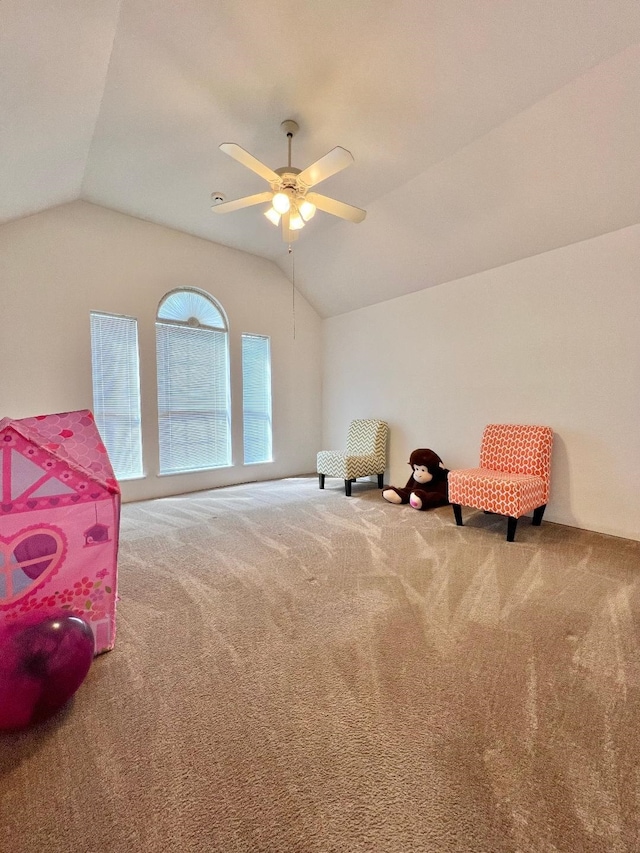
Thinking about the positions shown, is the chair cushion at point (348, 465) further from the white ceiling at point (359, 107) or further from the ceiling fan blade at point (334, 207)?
the ceiling fan blade at point (334, 207)

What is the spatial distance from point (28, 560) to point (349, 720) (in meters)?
1.36

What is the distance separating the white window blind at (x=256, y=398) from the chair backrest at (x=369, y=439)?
1.33 metres

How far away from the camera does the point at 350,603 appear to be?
83.3 inches

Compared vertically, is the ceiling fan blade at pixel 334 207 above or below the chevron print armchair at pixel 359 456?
above

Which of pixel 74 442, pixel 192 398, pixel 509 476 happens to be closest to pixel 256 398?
pixel 192 398

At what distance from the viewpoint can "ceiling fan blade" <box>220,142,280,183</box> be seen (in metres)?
2.26

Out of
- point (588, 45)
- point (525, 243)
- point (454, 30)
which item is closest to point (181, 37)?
point (454, 30)

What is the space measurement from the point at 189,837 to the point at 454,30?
143 inches

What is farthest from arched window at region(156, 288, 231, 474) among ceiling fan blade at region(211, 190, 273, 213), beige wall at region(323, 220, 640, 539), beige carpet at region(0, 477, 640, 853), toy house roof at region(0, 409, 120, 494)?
toy house roof at region(0, 409, 120, 494)

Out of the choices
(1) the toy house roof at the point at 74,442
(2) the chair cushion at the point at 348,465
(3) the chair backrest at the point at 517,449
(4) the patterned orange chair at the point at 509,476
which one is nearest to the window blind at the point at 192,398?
(2) the chair cushion at the point at 348,465

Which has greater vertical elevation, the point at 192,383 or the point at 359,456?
the point at 192,383

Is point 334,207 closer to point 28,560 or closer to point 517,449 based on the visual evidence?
point 517,449

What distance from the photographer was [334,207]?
2854 mm

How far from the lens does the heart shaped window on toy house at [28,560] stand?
1.40m
